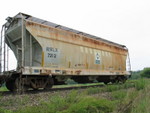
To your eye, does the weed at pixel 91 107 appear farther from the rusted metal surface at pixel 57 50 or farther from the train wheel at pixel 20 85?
the rusted metal surface at pixel 57 50

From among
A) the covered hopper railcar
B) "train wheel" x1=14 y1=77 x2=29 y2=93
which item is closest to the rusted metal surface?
A: the covered hopper railcar

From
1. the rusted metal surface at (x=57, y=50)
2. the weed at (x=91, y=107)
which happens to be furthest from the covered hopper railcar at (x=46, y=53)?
the weed at (x=91, y=107)

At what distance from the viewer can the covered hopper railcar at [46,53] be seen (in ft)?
28.0

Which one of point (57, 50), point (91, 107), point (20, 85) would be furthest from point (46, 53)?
point (91, 107)

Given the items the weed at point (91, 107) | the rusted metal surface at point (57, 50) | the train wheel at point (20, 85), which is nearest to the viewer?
the weed at point (91, 107)

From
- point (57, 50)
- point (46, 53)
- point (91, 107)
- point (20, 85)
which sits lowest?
point (91, 107)

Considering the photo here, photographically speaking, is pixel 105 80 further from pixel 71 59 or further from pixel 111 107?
pixel 111 107

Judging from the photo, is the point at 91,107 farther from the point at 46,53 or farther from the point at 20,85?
the point at 46,53

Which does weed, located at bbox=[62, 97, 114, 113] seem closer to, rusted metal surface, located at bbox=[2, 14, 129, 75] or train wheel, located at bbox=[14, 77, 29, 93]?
train wheel, located at bbox=[14, 77, 29, 93]

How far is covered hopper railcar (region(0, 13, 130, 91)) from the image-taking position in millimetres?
8523

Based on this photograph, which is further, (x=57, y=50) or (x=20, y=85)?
(x=57, y=50)

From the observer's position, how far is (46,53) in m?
9.14

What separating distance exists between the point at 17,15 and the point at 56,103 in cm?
611

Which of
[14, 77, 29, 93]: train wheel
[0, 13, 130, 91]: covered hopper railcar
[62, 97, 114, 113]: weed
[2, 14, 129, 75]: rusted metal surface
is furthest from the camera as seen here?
[2, 14, 129, 75]: rusted metal surface
